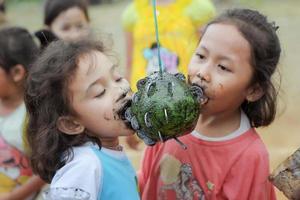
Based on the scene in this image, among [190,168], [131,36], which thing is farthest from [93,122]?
[131,36]

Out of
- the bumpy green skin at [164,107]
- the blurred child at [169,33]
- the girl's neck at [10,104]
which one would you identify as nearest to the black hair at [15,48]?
the girl's neck at [10,104]

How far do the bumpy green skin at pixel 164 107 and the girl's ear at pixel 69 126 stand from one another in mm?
286

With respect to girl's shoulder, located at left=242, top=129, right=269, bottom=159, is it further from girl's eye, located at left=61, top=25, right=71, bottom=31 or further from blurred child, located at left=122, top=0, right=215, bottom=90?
girl's eye, located at left=61, top=25, right=71, bottom=31

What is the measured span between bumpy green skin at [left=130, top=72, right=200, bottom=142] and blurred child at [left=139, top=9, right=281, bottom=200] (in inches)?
8.0

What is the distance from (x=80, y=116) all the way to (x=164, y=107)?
15.5 inches

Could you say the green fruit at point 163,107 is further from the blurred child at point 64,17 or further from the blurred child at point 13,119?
the blurred child at point 64,17

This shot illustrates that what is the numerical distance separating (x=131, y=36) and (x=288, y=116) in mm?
2542

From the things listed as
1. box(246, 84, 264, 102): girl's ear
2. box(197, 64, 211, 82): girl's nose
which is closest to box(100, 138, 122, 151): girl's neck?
box(197, 64, 211, 82): girl's nose

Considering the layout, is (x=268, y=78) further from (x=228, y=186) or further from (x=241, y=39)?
(x=228, y=186)

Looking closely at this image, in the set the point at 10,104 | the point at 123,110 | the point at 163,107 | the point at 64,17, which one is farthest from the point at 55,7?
the point at 163,107

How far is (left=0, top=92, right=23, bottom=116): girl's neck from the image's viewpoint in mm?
3107

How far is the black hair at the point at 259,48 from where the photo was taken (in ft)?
6.98

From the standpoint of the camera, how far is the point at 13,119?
3.06 metres

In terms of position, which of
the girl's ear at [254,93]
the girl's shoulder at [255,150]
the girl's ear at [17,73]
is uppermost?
the girl's ear at [254,93]
